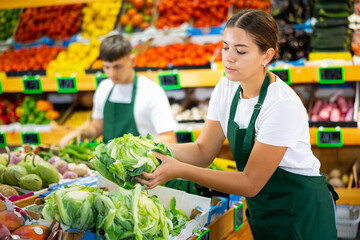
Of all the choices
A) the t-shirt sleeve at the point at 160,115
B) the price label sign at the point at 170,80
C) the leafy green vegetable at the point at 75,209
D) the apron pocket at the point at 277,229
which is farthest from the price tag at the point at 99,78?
the leafy green vegetable at the point at 75,209

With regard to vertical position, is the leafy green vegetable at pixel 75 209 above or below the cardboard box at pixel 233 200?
above

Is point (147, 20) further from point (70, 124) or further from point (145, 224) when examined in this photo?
point (145, 224)

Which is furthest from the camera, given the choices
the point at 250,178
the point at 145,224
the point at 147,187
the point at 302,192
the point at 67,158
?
the point at 67,158

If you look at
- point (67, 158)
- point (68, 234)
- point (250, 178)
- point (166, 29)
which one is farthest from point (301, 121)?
point (166, 29)

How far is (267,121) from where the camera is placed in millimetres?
1892

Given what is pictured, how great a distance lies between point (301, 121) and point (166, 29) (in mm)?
3522

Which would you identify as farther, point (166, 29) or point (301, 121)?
point (166, 29)

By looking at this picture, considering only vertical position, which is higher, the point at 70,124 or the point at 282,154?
the point at 282,154

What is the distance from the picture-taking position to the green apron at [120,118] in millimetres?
3465

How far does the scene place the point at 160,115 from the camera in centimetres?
336

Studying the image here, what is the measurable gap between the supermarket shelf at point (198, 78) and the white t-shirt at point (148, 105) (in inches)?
29.1

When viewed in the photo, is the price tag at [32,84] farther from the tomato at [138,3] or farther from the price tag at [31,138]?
the tomato at [138,3]

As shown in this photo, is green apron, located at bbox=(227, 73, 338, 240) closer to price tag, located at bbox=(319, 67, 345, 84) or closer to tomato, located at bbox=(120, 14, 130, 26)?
price tag, located at bbox=(319, 67, 345, 84)

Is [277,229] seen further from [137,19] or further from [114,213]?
[137,19]
